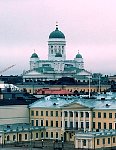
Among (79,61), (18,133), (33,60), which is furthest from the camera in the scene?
(33,60)

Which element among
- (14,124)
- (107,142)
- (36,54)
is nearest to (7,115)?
(14,124)

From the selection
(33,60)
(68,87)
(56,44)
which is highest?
(56,44)

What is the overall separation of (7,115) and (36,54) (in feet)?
327

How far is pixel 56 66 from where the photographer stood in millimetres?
178125

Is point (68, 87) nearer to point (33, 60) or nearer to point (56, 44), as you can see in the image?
point (56, 44)

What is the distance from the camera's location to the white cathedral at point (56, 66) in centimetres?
17800

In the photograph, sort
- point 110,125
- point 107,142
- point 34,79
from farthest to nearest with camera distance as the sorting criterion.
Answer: point 34,79
point 110,125
point 107,142

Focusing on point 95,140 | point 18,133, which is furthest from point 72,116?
point 95,140

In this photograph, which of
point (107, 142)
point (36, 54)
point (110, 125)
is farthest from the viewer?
point (36, 54)

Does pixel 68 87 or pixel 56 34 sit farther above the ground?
pixel 56 34

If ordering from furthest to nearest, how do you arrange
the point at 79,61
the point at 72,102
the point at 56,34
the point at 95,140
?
the point at 79,61
the point at 56,34
the point at 72,102
the point at 95,140

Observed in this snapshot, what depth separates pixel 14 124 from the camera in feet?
304

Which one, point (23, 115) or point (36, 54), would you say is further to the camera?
point (36, 54)

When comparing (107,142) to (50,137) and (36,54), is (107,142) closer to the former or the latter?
(50,137)
